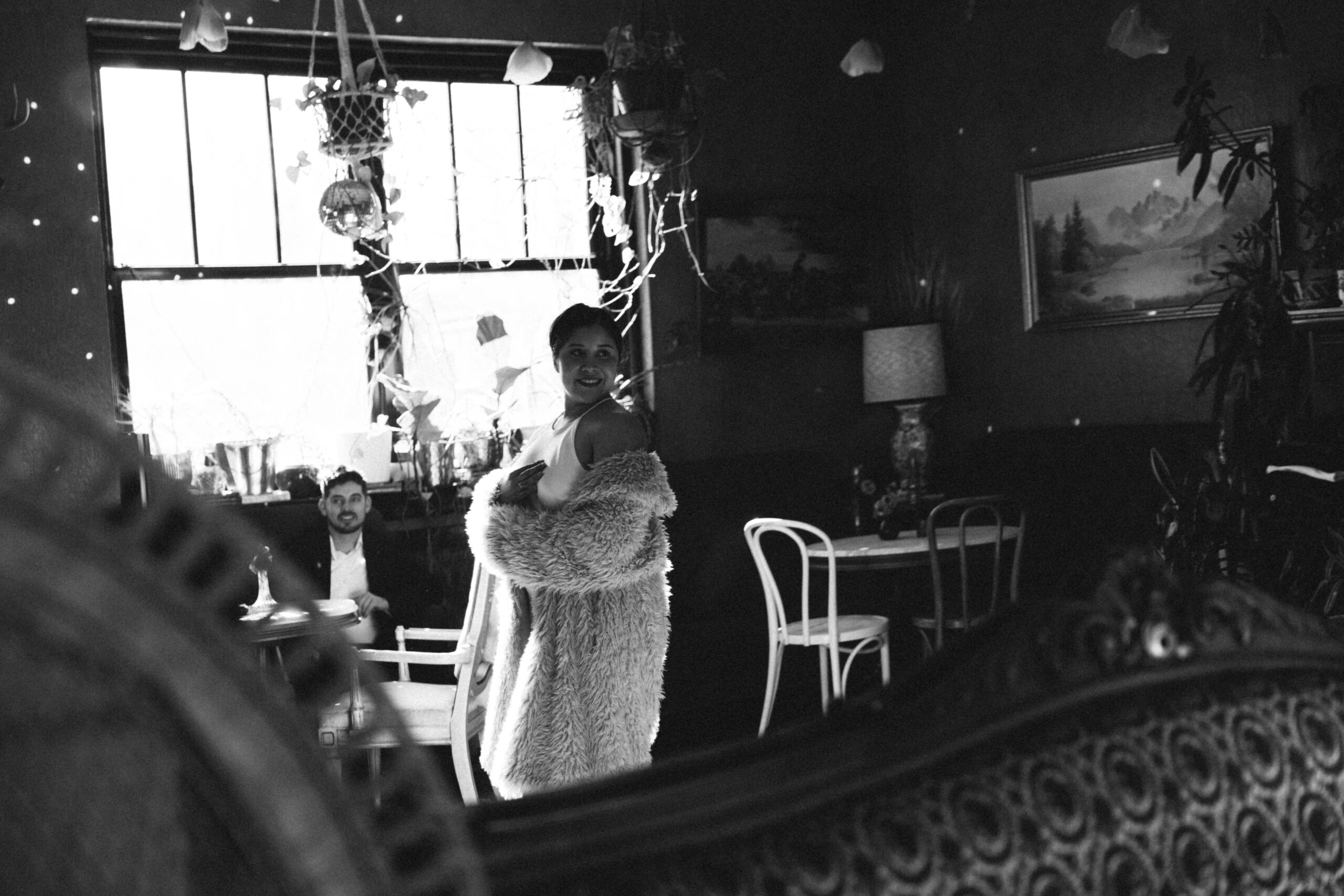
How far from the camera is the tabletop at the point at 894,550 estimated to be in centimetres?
478

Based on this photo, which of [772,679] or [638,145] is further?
[772,679]

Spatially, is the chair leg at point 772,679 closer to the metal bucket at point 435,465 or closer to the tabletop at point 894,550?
the tabletop at point 894,550

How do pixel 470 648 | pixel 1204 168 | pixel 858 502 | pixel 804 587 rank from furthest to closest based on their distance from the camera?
pixel 858 502
pixel 804 587
pixel 1204 168
pixel 470 648

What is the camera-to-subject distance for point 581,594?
2814 mm

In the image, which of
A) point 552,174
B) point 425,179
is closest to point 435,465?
point 425,179

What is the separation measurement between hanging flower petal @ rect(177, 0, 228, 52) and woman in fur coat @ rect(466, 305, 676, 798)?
1.91 m

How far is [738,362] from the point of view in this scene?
5871mm

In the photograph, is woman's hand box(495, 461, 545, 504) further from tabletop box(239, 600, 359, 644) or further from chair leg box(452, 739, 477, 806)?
chair leg box(452, 739, 477, 806)

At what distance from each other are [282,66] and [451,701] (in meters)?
2.53

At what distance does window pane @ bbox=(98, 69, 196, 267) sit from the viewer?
15.7ft

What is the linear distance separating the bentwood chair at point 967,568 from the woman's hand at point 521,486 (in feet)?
6.46

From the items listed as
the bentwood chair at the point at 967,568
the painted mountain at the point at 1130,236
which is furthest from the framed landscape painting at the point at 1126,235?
the bentwood chair at the point at 967,568

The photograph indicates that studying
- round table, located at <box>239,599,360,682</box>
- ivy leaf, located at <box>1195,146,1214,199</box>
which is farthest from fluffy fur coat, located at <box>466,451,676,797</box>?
ivy leaf, located at <box>1195,146,1214,199</box>

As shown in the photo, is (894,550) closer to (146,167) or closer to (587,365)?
(587,365)
